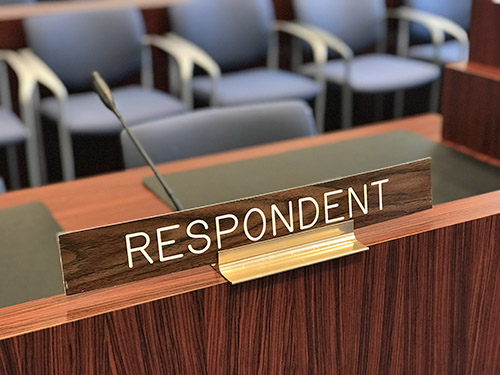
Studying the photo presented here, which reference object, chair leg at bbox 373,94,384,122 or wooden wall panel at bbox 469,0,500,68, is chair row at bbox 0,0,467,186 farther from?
wooden wall panel at bbox 469,0,500,68

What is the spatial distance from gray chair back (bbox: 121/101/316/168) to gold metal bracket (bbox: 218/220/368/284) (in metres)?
0.67

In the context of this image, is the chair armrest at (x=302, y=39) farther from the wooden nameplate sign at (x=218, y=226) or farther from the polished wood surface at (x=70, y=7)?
the wooden nameplate sign at (x=218, y=226)

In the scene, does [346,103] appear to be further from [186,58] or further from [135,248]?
[135,248]

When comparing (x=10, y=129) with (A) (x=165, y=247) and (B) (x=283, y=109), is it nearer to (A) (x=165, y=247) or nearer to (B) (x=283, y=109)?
(B) (x=283, y=109)

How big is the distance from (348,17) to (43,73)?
4.78ft

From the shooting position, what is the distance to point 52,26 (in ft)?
8.84

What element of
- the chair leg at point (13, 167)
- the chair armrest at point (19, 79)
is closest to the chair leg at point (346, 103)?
the chair armrest at point (19, 79)

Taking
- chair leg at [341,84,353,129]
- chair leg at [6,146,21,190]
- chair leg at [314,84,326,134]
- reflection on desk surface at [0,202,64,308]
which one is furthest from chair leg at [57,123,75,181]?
reflection on desk surface at [0,202,64,308]

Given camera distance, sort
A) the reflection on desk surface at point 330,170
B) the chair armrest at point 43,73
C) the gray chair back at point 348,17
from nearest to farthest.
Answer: the reflection on desk surface at point 330,170 < the chair armrest at point 43,73 < the gray chair back at point 348,17

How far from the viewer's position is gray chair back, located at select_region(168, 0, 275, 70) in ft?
9.63

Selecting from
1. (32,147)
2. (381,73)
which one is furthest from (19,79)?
(381,73)

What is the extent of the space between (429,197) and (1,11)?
2.41 m

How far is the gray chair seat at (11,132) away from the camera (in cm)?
233

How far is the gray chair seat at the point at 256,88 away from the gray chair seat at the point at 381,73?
170 mm
